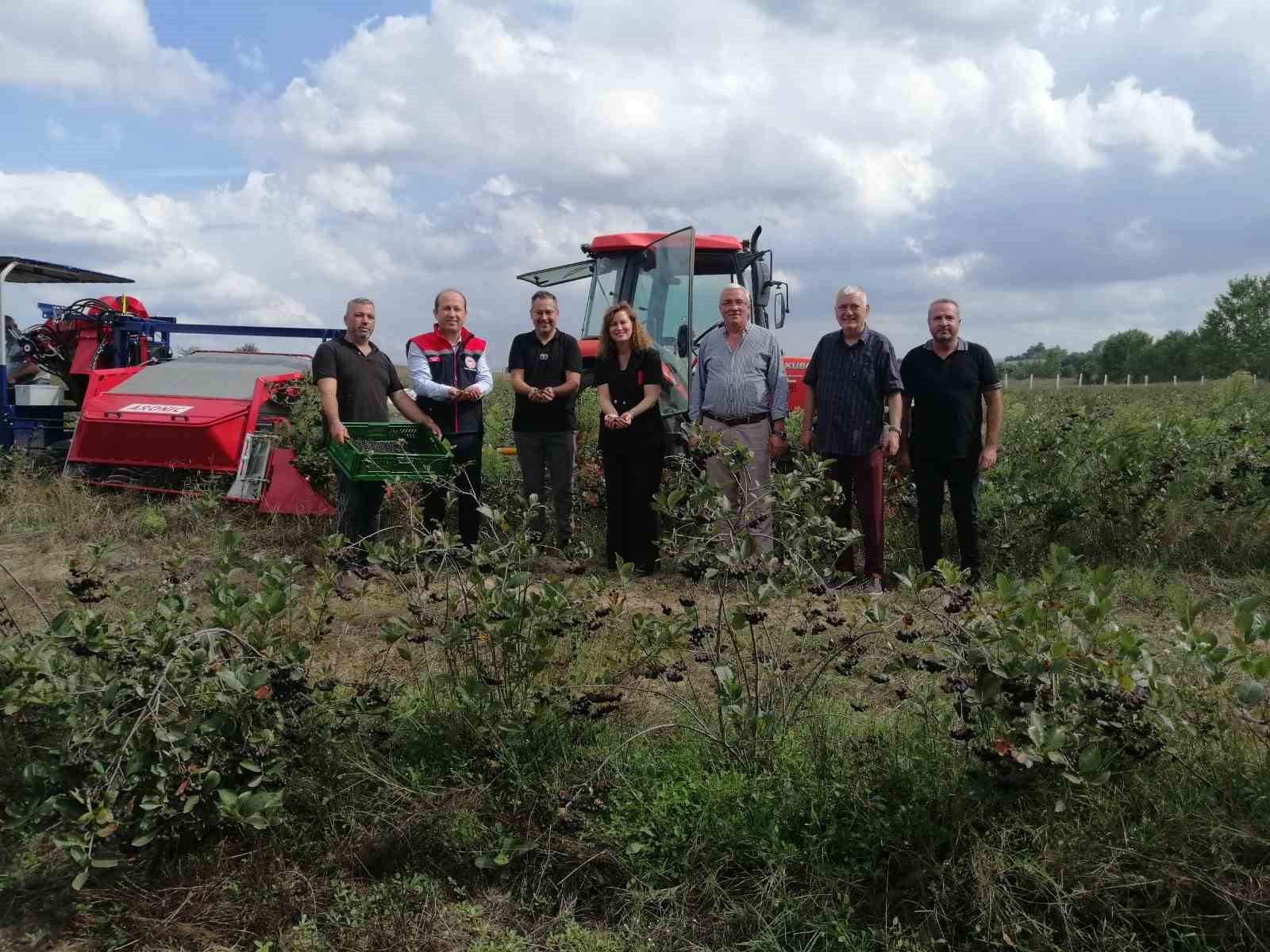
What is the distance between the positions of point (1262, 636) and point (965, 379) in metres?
3.32

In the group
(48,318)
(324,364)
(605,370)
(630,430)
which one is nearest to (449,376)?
(324,364)

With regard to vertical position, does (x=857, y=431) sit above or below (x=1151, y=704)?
above

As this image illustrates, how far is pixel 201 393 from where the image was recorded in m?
9.02

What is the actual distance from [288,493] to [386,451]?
2.33 metres

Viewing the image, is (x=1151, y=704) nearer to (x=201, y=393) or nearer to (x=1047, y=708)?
(x=1047, y=708)

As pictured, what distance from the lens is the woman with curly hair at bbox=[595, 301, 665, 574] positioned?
6188mm

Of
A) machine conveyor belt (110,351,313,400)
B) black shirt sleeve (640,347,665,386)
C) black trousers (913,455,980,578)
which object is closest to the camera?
black trousers (913,455,980,578)


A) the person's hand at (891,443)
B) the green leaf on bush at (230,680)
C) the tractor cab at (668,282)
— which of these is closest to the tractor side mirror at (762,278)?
the tractor cab at (668,282)

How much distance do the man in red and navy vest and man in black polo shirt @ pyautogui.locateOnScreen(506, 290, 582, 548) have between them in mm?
248

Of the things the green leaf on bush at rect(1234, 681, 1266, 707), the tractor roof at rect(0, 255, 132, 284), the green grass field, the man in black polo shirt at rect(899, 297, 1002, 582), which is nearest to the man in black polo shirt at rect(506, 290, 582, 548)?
the man in black polo shirt at rect(899, 297, 1002, 582)

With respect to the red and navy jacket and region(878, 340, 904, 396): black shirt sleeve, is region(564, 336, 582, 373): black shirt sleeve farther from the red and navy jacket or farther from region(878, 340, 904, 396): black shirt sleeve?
region(878, 340, 904, 396): black shirt sleeve

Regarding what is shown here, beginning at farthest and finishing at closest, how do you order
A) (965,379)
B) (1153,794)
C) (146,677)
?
(965,379) < (146,677) < (1153,794)

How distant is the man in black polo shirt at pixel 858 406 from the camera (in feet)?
18.8

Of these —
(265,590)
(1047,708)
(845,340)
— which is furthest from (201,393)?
(1047,708)
